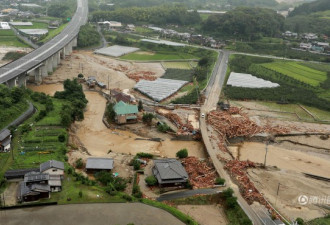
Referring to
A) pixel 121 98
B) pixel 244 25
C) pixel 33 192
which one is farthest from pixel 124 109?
pixel 244 25

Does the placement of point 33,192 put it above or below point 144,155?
above

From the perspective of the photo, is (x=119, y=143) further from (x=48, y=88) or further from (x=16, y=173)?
(x=48, y=88)

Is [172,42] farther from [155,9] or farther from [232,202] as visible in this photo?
[232,202]

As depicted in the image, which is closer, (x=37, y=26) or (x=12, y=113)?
(x=12, y=113)

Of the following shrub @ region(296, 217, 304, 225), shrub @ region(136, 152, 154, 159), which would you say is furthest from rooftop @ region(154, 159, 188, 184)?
shrub @ region(296, 217, 304, 225)

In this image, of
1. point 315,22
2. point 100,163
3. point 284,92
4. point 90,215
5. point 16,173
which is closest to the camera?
point 90,215

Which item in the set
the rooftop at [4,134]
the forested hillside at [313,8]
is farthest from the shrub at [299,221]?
the forested hillside at [313,8]
